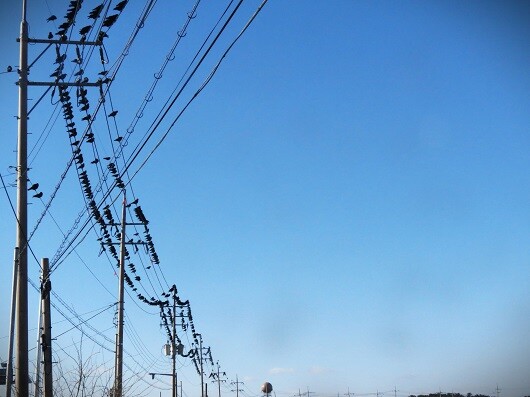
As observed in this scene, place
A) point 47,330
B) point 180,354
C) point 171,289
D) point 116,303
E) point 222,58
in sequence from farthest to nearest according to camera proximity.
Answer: point 171,289
point 180,354
point 116,303
point 47,330
point 222,58

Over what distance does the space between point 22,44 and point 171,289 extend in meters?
40.7

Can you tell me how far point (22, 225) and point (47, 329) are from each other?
5.24 m

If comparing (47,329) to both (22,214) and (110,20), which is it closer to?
(22,214)

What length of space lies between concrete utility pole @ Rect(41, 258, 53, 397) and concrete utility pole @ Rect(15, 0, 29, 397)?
2660mm

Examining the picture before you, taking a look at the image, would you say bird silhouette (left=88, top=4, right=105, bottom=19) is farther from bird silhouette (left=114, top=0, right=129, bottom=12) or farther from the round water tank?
the round water tank

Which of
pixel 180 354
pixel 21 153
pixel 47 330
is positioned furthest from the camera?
pixel 180 354

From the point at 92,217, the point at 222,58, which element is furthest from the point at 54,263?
the point at 222,58

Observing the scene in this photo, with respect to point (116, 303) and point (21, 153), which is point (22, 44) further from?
point (116, 303)

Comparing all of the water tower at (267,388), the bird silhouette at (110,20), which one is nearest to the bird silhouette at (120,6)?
the bird silhouette at (110,20)

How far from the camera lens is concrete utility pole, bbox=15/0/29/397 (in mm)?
20188

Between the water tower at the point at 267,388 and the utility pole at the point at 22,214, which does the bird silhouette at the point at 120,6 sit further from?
the water tower at the point at 267,388

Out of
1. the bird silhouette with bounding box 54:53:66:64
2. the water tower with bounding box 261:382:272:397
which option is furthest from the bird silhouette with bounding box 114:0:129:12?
the water tower with bounding box 261:382:272:397

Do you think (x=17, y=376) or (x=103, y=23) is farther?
(x=17, y=376)

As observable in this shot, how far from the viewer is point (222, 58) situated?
1247 centimetres
